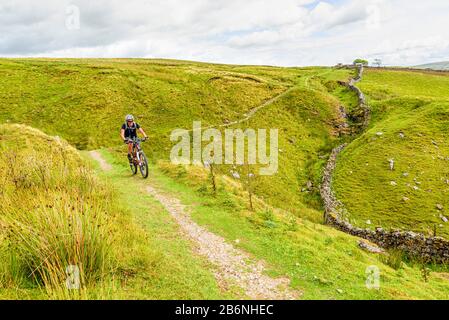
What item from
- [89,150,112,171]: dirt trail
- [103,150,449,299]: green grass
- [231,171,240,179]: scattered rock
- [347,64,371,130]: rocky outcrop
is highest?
[347,64,371,130]: rocky outcrop

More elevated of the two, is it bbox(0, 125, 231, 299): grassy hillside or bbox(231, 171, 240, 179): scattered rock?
bbox(0, 125, 231, 299): grassy hillside

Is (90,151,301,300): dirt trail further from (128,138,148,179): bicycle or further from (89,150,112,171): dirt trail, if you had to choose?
(89,150,112,171): dirt trail

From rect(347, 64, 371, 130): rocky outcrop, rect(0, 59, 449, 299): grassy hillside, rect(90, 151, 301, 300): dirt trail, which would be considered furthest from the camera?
rect(347, 64, 371, 130): rocky outcrop

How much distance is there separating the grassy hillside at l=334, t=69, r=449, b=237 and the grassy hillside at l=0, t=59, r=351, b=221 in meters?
3.88

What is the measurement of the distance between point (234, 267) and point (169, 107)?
150 feet

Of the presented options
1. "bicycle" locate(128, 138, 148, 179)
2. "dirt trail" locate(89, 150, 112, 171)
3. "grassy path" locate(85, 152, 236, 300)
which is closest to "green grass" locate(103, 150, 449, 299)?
"grassy path" locate(85, 152, 236, 300)

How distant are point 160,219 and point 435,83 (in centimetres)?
7667

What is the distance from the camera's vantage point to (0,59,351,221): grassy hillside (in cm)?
3938

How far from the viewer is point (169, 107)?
52844 millimetres

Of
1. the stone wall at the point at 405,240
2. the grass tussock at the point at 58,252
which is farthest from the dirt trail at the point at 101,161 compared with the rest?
the stone wall at the point at 405,240

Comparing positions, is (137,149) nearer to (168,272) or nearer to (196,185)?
(196,185)

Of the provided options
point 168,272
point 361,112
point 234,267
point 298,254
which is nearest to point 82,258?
point 168,272
